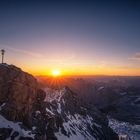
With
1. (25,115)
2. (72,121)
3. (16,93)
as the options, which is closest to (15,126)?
(25,115)

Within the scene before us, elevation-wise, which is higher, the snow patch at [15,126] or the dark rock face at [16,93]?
the dark rock face at [16,93]

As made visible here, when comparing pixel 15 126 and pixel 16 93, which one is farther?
pixel 16 93

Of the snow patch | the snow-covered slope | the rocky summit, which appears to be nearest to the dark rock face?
the rocky summit

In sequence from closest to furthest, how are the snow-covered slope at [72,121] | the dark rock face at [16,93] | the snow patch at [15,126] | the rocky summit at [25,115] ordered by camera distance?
the snow patch at [15,126]
the rocky summit at [25,115]
the dark rock face at [16,93]
the snow-covered slope at [72,121]

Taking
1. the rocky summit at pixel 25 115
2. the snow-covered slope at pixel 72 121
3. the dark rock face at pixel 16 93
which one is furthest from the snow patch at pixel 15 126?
the snow-covered slope at pixel 72 121

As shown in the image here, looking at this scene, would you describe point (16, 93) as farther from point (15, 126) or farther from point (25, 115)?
point (15, 126)

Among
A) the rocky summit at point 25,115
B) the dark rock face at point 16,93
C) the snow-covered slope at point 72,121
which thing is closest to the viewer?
the rocky summit at point 25,115

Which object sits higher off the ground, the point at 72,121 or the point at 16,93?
the point at 16,93

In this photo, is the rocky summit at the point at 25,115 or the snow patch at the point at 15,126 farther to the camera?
the rocky summit at the point at 25,115

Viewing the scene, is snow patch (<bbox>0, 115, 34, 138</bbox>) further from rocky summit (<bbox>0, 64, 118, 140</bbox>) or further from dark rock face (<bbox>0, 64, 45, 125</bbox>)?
dark rock face (<bbox>0, 64, 45, 125</bbox>)

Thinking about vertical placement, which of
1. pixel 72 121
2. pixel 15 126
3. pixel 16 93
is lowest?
pixel 72 121

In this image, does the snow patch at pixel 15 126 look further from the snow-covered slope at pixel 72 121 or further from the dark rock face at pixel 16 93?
the snow-covered slope at pixel 72 121

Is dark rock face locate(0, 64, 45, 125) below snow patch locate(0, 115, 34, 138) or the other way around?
the other way around
